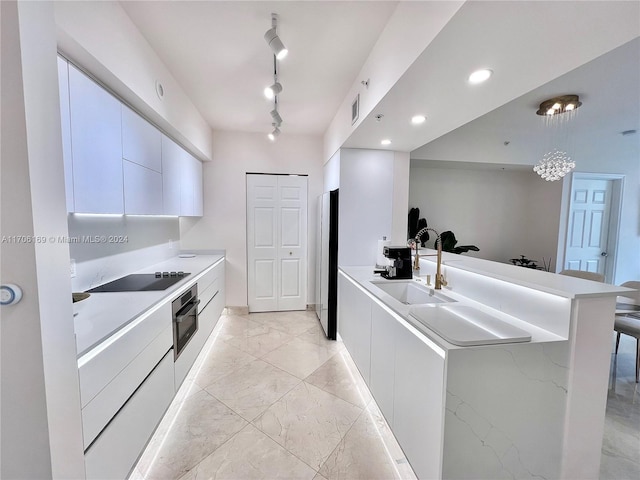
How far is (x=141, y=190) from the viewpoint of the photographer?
211 centimetres

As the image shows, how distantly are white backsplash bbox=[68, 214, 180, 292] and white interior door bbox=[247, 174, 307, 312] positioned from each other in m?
1.29

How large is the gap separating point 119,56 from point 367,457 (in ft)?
9.71

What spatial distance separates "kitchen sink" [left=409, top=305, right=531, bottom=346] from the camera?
4.05 feet

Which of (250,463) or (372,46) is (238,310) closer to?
(250,463)

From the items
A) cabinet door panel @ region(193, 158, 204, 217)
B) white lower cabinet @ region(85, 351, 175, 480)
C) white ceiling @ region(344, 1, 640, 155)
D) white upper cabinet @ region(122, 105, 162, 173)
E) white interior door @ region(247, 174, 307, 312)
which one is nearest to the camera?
white ceiling @ region(344, 1, 640, 155)

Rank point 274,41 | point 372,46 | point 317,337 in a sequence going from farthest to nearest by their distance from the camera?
point 317,337
point 372,46
point 274,41

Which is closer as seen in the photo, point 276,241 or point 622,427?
point 622,427

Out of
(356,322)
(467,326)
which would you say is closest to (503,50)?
(467,326)

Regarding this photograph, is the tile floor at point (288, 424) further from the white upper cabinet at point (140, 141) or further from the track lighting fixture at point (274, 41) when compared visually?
the track lighting fixture at point (274, 41)

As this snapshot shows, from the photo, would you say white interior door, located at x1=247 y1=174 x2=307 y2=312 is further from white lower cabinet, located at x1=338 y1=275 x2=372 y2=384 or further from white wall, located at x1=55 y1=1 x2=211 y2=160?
white wall, located at x1=55 y1=1 x2=211 y2=160

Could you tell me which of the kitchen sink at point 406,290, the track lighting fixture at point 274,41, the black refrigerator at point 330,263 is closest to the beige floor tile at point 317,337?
the black refrigerator at point 330,263

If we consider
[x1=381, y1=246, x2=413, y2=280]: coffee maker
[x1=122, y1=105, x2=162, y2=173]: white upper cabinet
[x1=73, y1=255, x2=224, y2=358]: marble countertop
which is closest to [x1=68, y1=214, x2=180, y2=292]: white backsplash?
[x1=73, y1=255, x2=224, y2=358]: marble countertop

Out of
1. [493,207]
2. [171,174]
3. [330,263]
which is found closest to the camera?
[171,174]

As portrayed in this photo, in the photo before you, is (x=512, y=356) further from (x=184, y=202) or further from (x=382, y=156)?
(x=184, y=202)
